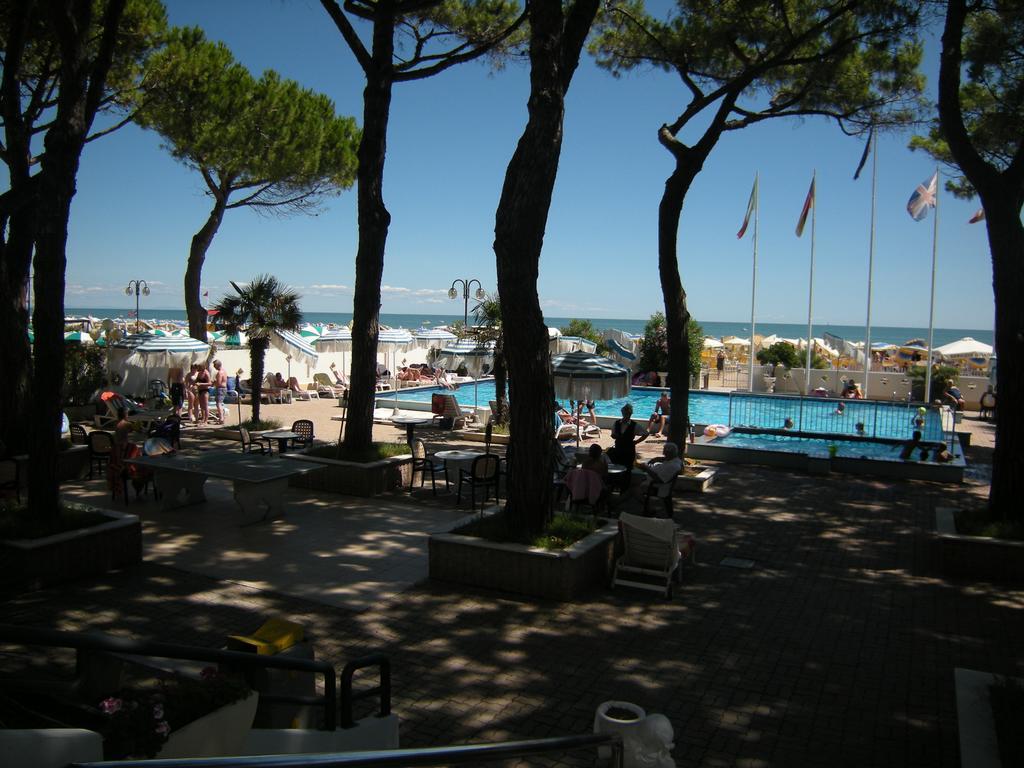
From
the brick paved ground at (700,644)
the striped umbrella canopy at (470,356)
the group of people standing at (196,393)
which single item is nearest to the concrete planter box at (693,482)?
the brick paved ground at (700,644)

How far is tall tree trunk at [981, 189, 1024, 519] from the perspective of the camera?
24.7ft

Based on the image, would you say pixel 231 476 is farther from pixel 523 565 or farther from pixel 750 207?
pixel 750 207

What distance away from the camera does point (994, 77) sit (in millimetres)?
10789

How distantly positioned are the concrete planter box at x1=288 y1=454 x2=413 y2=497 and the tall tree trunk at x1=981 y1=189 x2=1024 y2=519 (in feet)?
23.4

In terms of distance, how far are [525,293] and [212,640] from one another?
Result: 147 inches

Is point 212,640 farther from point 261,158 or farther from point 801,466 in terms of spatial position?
point 261,158

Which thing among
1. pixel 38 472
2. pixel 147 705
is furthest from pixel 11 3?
pixel 147 705

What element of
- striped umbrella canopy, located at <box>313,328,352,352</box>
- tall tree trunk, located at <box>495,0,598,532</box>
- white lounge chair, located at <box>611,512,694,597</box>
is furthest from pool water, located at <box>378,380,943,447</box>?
tall tree trunk, located at <box>495,0,598,532</box>

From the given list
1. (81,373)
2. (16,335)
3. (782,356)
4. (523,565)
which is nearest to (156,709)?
(523,565)

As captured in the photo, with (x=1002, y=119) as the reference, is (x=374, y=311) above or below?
below

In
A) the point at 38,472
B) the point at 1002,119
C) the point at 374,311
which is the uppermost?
the point at 1002,119

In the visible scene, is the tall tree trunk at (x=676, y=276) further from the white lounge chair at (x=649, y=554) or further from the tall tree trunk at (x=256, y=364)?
the tall tree trunk at (x=256, y=364)

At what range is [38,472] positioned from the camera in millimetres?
6816

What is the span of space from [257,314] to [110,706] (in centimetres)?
1331
